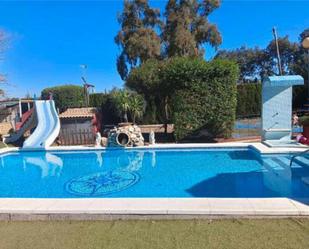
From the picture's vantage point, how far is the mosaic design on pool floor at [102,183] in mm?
7035

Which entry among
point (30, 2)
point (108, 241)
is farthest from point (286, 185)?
point (30, 2)

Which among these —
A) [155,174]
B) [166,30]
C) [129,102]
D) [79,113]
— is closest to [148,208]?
[155,174]

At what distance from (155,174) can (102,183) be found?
1586 mm

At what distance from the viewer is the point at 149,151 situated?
11742 millimetres

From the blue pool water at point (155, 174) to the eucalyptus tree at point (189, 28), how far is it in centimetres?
1633

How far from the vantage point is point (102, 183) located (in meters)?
7.75

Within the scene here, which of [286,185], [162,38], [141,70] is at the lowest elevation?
[286,185]

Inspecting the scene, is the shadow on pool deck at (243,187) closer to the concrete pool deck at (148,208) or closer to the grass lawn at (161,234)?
the concrete pool deck at (148,208)

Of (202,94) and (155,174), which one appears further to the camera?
(202,94)

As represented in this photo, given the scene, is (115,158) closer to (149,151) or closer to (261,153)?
(149,151)

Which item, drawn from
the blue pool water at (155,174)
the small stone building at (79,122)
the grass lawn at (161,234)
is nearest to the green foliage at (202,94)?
the blue pool water at (155,174)

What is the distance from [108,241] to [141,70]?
11.9 metres

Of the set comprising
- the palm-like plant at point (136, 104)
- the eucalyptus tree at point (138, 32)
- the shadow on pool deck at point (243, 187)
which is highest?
the eucalyptus tree at point (138, 32)

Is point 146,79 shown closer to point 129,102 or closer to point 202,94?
point 129,102
